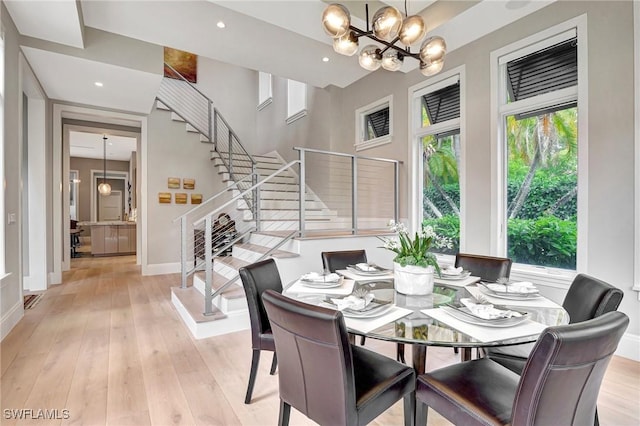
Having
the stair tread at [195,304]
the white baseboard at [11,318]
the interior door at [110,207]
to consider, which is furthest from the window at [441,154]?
the interior door at [110,207]

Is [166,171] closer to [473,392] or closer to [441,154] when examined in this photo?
[441,154]

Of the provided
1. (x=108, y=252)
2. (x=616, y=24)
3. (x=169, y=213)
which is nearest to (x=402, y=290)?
(x=616, y=24)

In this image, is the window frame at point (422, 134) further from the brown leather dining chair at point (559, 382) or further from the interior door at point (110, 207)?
the interior door at point (110, 207)

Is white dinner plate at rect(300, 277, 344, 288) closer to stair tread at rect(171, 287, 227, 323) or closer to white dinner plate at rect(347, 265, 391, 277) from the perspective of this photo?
white dinner plate at rect(347, 265, 391, 277)

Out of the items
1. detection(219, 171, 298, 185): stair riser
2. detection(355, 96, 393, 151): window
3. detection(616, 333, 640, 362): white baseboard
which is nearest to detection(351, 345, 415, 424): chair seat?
detection(616, 333, 640, 362): white baseboard

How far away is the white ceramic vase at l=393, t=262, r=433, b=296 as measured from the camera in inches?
68.9

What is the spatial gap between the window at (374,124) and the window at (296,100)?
1489 mm

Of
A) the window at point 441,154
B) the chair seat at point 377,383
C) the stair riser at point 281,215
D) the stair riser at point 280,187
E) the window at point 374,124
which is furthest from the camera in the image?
the stair riser at point 280,187

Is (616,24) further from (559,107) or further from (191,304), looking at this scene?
(191,304)

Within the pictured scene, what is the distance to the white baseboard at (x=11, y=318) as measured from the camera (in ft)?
9.53

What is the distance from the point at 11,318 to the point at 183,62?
6190 mm

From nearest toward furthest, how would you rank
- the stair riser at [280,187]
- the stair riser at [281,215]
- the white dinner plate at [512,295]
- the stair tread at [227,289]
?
the white dinner plate at [512,295] < the stair tread at [227,289] < the stair riser at [281,215] < the stair riser at [280,187]

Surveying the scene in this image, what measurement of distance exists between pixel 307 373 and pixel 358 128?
4.60 m

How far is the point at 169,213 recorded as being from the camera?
5.95m
